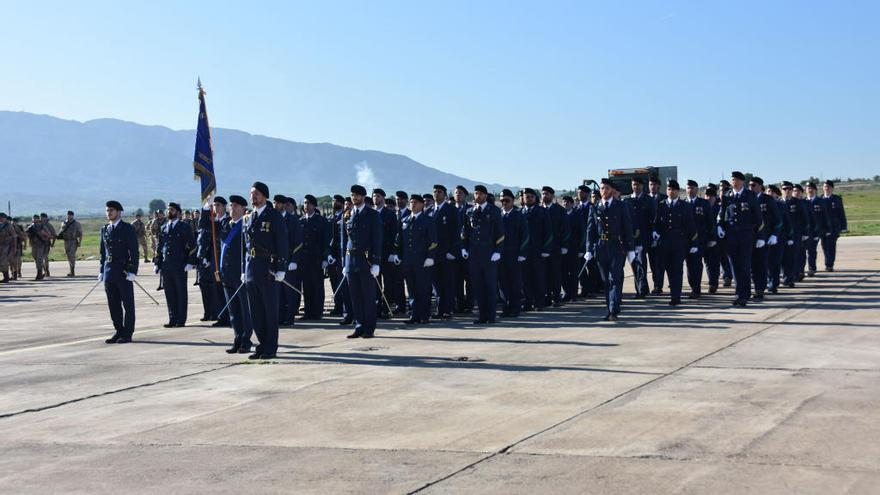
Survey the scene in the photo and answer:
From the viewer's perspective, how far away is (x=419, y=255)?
15055 mm

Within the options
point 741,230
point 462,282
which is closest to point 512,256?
point 462,282

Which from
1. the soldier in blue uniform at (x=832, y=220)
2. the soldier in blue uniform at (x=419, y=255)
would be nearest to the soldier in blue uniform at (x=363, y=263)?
the soldier in blue uniform at (x=419, y=255)

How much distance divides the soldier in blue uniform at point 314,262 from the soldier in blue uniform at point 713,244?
6551 mm

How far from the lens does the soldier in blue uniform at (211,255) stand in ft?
50.8

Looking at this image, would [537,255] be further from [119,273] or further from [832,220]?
[832,220]

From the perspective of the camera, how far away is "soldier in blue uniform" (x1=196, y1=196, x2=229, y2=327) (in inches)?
609

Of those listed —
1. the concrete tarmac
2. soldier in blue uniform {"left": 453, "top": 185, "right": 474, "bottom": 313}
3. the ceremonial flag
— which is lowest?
the concrete tarmac

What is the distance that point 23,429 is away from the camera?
26.5 feet

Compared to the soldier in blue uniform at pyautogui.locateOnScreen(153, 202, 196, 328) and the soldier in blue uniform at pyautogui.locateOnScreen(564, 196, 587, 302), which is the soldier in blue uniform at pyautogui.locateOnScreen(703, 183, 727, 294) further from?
the soldier in blue uniform at pyautogui.locateOnScreen(153, 202, 196, 328)

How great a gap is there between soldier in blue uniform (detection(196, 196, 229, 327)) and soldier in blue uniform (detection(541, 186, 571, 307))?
5.30m

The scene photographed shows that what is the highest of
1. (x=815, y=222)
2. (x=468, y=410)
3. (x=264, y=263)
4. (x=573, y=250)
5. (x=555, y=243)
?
(x=815, y=222)

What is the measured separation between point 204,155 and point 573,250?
6.44 metres

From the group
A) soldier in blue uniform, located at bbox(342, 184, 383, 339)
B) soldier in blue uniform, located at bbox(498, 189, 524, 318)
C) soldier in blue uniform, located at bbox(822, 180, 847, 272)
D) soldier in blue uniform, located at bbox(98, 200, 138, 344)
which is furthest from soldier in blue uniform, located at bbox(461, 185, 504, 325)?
soldier in blue uniform, located at bbox(822, 180, 847, 272)

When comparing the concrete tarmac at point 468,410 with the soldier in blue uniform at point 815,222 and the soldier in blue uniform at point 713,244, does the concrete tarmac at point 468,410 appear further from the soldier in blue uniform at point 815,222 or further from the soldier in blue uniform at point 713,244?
the soldier in blue uniform at point 815,222
